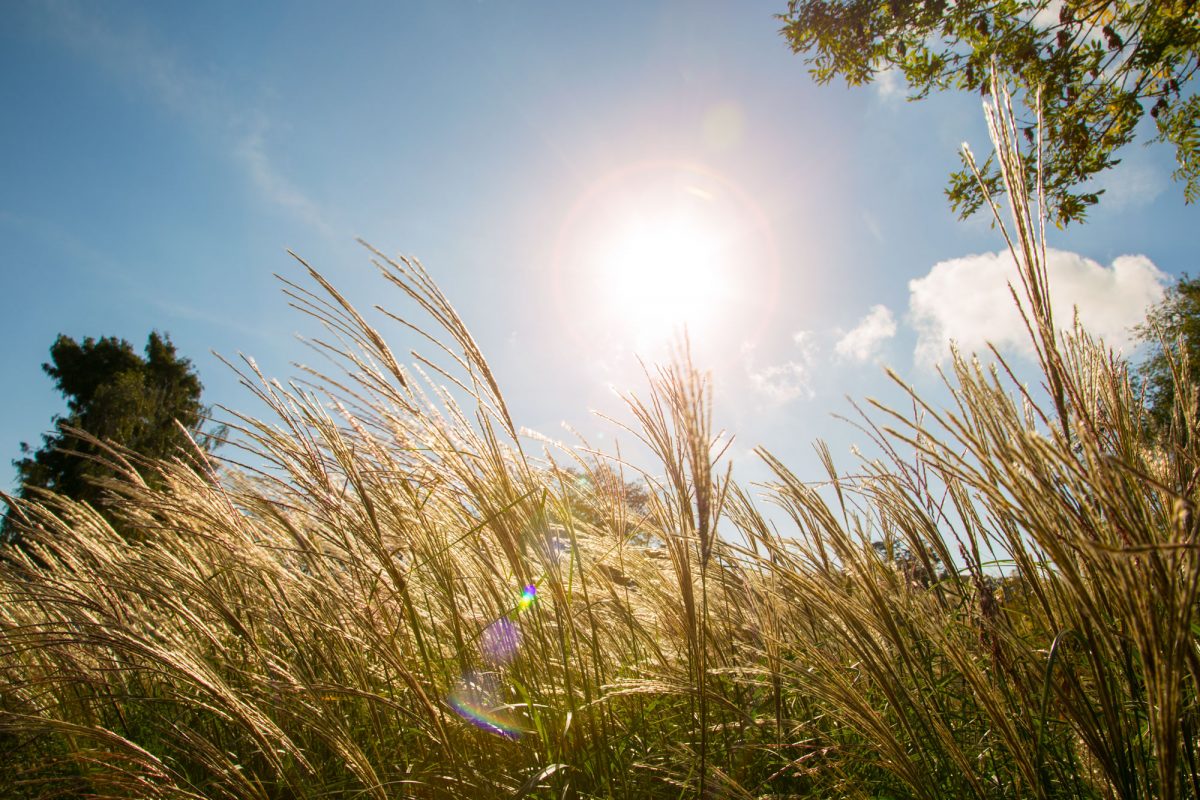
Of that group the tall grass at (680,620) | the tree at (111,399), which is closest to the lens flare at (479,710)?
Answer: the tall grass at (680,620)

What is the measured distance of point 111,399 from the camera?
16.7 m

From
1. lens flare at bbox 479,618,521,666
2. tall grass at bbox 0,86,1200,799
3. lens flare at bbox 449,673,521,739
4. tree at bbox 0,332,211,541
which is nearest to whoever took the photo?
tall grass at bbox 0,86,1200,799

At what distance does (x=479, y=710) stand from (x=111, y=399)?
2093 centimetres

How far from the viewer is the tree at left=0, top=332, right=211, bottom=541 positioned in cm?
1552

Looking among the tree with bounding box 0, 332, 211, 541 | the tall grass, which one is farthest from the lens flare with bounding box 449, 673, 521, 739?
the tree with bounding box 0, 332, 211, 541

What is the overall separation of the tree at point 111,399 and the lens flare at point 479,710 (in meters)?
18.0

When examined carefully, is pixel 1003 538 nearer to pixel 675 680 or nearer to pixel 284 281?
pixel 675 680

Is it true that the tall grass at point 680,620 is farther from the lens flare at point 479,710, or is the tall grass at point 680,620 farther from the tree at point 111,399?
the tree at point 111,399

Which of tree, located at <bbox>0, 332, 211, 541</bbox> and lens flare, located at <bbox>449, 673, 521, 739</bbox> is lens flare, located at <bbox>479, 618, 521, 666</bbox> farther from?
tree, located at <bbox>0, 332, 211, 541</bbox>

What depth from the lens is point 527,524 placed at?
1270 mm

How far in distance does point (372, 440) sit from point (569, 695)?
751mm

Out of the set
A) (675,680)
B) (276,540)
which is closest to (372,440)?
(276,540)

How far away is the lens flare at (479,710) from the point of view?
144 cm

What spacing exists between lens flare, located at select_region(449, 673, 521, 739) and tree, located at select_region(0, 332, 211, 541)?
18020 mm
